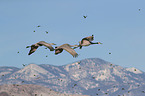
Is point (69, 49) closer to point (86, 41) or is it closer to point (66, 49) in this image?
point (66, 49)

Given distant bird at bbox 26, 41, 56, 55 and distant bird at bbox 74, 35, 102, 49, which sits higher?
distant bird at bbox 74, 35, 102, 49

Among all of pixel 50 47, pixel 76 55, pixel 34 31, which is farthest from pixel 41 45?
pixel 34 31

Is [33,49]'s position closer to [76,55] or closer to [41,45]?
[41,45]

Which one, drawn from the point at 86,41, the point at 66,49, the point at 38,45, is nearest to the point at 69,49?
the point at 66,49

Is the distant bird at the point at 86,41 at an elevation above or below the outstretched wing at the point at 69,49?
above

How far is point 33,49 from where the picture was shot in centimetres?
1609

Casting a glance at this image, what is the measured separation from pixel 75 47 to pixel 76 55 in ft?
3.77

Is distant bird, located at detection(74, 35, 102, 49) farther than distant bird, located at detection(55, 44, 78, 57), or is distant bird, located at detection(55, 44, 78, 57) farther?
distant bird, located at detection(74, 35, 102, 49)

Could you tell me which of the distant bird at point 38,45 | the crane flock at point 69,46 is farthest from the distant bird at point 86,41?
the distant bird at point 38,45

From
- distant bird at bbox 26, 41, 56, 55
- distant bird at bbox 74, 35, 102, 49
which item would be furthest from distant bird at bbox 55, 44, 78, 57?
distant bird at bbox 74, 35, 102, 49

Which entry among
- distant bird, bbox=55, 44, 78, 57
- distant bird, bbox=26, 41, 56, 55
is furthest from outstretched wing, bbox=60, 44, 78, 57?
distant bird, bbox=26, 41, 56, 55

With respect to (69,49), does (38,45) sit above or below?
above

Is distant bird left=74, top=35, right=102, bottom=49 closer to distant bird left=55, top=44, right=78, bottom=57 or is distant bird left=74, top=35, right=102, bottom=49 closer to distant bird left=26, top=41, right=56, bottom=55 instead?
distant bird left=55, top=44, right=78, bottom=57

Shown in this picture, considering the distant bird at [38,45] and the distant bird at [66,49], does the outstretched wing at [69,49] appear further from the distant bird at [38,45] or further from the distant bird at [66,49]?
the distant bird at [38,45]
